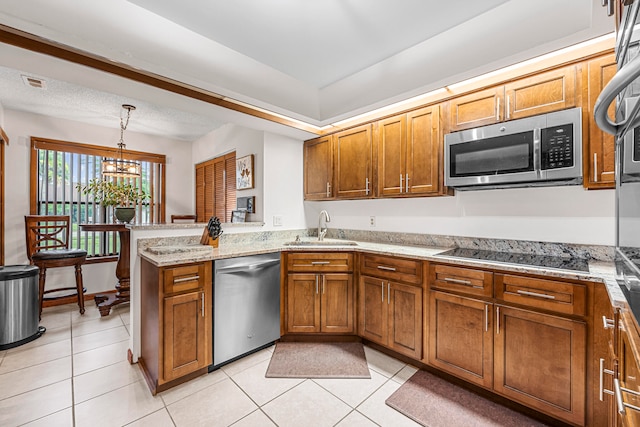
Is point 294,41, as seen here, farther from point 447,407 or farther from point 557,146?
point 447,407

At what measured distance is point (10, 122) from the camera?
3605 millimetres

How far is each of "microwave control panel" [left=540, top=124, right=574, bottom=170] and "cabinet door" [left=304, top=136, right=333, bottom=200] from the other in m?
1.92

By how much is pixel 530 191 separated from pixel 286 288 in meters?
2.20

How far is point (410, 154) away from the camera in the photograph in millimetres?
2543

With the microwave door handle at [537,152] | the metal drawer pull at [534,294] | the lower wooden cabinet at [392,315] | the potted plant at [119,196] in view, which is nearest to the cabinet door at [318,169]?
the lower wooden cabinet at [392,315]

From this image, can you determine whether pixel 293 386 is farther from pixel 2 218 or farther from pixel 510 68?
pixel 2 218

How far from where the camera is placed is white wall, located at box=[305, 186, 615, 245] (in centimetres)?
191

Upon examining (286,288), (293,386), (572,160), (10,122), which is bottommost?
(293,386)

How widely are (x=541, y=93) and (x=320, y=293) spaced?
2305 millimetres

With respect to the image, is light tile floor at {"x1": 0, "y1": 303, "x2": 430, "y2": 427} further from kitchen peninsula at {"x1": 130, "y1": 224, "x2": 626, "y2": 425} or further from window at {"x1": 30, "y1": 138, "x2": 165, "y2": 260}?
window at {"x1": 30, "y1": 138, "x2": 165, "y2": 260}

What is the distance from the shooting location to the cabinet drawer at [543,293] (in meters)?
1.51

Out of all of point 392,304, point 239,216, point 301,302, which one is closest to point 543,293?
point 392,304

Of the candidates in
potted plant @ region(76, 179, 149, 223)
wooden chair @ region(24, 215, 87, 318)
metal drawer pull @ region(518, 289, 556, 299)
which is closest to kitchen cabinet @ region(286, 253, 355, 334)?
metal drawer pull @ region(518, 289, 556, 299)

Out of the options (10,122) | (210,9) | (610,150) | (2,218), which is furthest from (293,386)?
(10,122)
